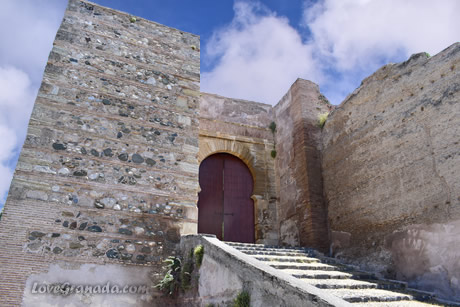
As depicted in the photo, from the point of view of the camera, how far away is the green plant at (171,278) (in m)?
5.31

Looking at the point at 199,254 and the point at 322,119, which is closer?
the point at 199,254

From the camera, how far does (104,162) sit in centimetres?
591

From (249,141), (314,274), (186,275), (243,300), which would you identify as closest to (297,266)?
(314,274)

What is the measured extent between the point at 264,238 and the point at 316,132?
9.16 feet

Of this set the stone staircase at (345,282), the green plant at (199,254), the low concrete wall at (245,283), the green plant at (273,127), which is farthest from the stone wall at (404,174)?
the green plant at (199,254)

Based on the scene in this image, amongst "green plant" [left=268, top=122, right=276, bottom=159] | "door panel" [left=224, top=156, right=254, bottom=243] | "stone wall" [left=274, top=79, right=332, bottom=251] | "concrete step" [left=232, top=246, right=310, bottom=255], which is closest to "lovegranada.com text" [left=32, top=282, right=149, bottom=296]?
"concrete step" [left=232, top=246, right=310, bottom=255]

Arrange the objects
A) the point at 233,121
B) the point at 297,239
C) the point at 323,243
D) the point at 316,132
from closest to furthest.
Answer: the point at 323,243 → the point at 297,239 → the point at 316,132 → the point at 233,121

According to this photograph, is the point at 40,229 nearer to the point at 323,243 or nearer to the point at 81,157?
the point at 81,157

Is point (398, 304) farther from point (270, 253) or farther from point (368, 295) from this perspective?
point (270, 253)

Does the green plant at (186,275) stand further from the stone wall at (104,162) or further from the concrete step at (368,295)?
the concrete step at (368,295)

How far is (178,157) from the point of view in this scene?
255 inches

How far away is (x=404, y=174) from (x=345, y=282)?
2.24 m

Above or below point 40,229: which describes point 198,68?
above

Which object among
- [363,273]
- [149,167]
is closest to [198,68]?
[149,167]
